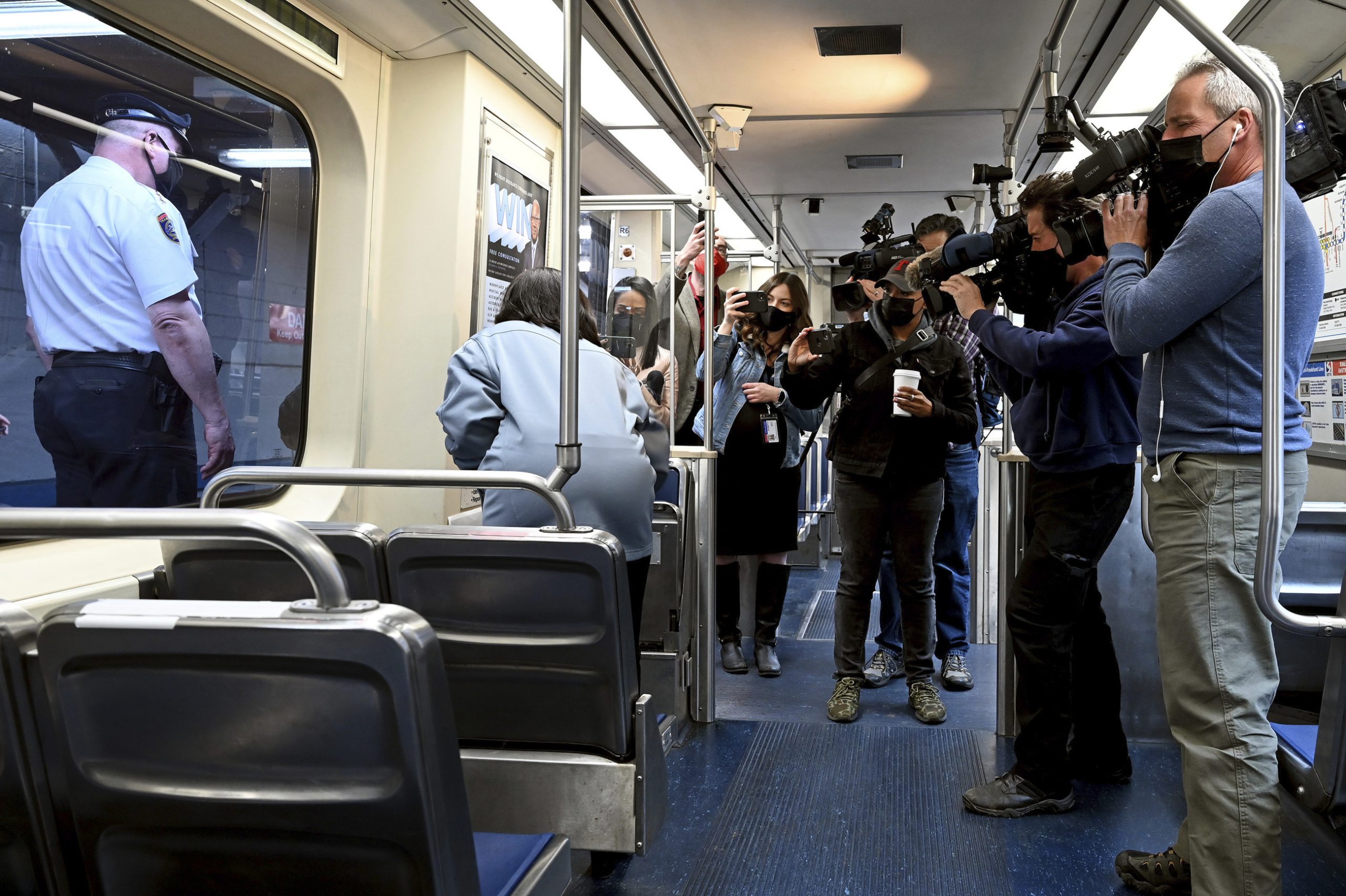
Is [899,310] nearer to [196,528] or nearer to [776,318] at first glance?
[776,318]

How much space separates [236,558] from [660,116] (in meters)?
4.20

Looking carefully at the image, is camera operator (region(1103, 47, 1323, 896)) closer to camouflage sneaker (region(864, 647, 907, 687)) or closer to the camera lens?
the camera lens

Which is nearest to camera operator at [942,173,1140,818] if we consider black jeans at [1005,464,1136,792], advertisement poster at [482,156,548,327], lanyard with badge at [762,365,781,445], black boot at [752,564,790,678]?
black jeans at [1005,464,1136,792]

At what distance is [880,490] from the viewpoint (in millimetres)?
3729

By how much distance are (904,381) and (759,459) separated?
1.10 meters

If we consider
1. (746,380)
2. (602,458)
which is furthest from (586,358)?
(746,380)

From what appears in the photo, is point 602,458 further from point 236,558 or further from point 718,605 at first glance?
point 718,605

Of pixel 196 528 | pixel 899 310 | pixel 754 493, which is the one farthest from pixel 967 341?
pixel 196 528

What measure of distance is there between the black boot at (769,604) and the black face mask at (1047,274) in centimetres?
196

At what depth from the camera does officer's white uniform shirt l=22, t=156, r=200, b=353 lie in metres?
2.33

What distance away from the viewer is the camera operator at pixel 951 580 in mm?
4223

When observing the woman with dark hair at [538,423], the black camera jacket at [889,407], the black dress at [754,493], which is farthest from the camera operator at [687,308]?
the woman with dark hair at [538,423]

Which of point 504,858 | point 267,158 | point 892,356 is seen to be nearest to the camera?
point 504,858

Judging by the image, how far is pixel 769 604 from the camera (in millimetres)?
4441
